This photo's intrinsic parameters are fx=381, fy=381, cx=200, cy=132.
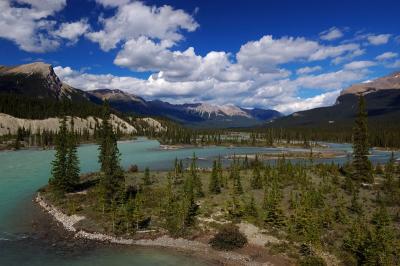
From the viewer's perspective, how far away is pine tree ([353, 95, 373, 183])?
73750mm

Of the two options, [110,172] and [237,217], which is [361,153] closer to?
[237,217]

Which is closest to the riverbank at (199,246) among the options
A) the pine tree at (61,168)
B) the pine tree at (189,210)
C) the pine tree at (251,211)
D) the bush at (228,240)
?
the bush at (228,240)

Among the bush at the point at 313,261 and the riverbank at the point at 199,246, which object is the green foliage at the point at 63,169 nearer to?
the riverbank at the point at 199,246

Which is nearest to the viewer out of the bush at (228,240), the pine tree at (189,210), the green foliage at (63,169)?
the bush at (228,240)

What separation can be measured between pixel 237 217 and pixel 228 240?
854 centimetres

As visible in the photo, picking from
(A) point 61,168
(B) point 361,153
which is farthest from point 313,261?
(A) point 61,168

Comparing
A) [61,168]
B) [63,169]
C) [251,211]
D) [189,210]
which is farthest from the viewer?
[63,169]

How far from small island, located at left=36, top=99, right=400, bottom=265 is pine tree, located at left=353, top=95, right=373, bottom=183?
0.88 ft

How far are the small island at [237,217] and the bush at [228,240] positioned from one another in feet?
0.37

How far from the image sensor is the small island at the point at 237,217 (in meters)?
38.5

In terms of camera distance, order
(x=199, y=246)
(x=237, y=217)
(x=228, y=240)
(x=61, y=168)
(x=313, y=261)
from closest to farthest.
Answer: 1. (x=313, y=261)
2. (x=228, y=240)
3. (x=199, y=246)
4. (x=237, y=217)
5. (x=61, y=168)

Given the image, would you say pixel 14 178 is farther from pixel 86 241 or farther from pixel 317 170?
pixel 317 170

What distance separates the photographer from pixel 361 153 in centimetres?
7431

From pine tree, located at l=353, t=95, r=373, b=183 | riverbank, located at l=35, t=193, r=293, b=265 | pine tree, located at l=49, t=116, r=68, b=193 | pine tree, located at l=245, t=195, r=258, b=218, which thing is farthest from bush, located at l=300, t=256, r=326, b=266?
pine tree, located at l=49, t=116, r=68, b=193
